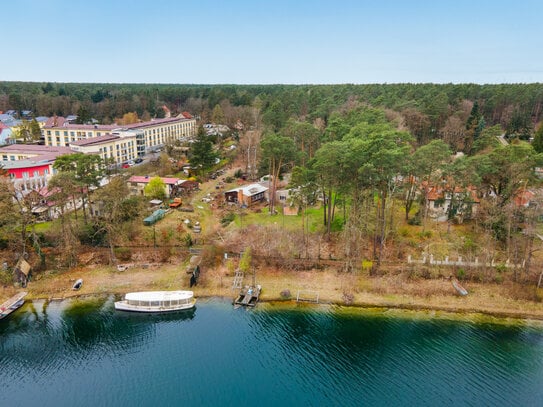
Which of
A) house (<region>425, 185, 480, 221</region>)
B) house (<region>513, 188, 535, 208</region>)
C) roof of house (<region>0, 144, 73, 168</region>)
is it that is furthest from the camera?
roof of house (<region>0, 144, 73, 168</region>)

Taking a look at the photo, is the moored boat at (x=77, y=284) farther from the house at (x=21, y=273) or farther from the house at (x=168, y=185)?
the house at (x=168, y=185)

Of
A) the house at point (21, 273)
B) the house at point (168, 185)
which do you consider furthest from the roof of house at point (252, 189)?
the house at point (21, 273)

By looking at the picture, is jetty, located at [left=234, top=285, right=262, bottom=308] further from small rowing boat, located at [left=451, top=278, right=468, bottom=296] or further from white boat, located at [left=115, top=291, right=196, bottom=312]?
small rowing boat, located at [left=451, top=278, right=468, bottom=296]

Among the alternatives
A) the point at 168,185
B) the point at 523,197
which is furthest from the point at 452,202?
the point at 168,185

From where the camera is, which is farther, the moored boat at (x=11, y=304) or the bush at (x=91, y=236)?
the bush at (x=91, y=236)

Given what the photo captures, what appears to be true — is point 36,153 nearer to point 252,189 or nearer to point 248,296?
point 252,189

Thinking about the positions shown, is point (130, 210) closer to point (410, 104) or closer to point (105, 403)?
point (105, 403)

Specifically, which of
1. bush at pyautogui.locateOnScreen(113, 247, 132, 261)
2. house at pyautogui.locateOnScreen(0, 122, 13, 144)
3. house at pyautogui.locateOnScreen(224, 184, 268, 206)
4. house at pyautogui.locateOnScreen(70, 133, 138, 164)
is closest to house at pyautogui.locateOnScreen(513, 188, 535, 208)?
house at pyautogui.locateOnScreen(224, 184, 268, 206)
